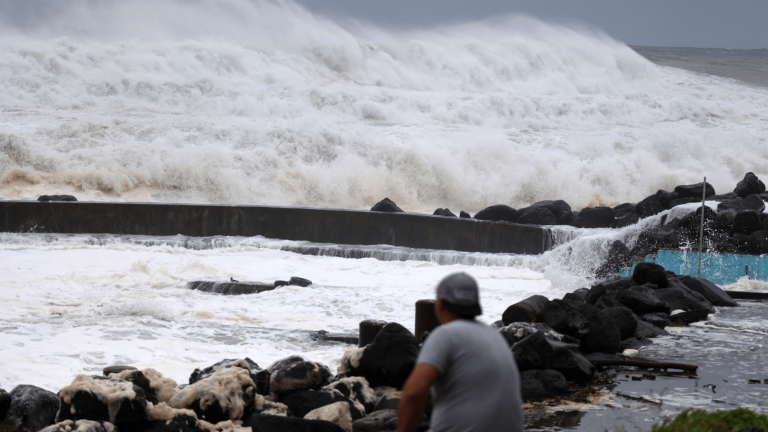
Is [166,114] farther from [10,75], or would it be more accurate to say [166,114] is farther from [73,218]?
[73,218]

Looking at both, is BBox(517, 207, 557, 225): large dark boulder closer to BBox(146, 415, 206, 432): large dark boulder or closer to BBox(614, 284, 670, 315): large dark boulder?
BBox(614, 284, 670, 315): large dark boulder

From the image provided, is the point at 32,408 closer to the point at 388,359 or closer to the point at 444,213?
the point at 388,359

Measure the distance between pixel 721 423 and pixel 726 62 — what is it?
189 ft

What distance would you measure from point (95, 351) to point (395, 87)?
30560 mm

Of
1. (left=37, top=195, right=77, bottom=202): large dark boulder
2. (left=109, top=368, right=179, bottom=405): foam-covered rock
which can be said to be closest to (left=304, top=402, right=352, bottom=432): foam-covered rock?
(left=109, top=368, right=179, bottom=405): foam-covered rock

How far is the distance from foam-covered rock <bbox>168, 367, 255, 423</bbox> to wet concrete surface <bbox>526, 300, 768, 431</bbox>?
186cm

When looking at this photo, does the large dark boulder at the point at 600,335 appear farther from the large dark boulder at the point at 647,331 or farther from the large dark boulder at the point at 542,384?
the large dark boulder at the point at 542,384

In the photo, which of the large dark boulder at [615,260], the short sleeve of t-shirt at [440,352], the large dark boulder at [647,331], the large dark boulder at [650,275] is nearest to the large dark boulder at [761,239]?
the large dark boulder at [615,260]

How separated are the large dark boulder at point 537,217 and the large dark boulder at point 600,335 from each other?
794 cm

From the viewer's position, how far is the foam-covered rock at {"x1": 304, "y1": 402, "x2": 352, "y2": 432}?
4.64 meters

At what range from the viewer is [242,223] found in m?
16.1

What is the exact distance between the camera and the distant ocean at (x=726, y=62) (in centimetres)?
4862

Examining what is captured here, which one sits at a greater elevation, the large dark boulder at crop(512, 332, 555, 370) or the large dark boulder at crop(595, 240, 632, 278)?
the large dark boulder at crop(595, 240, 632, 278)

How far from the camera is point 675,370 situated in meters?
6.09
